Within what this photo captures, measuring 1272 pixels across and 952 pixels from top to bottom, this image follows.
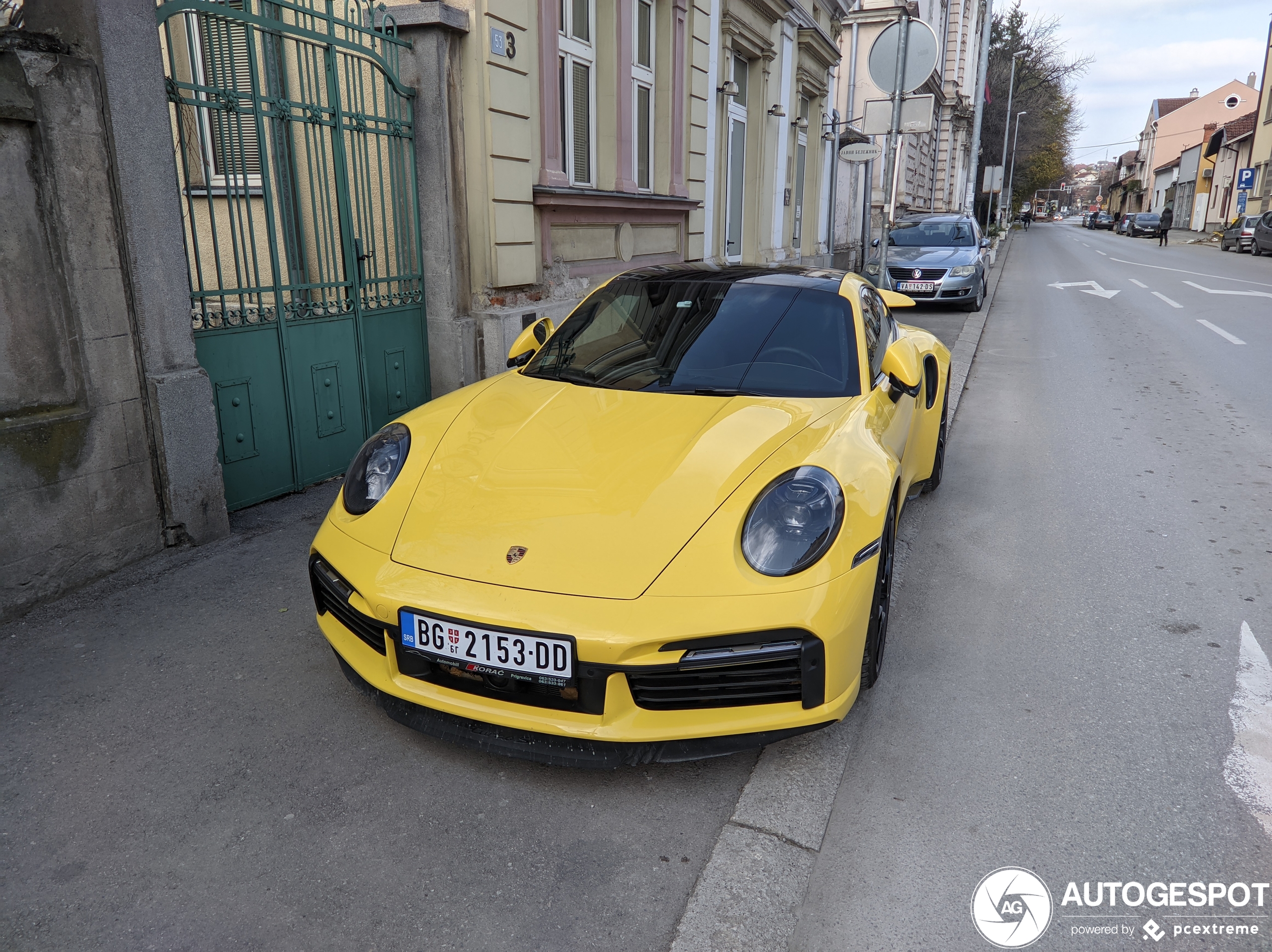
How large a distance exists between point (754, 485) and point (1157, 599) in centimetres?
223

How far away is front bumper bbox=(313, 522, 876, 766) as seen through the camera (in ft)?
7.45

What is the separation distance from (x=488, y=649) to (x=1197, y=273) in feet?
79.9

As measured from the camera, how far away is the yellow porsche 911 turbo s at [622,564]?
2305 millimetres

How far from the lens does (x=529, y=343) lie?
4.25m

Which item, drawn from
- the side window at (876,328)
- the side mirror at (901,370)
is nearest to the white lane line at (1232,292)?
the side window at (876,328)

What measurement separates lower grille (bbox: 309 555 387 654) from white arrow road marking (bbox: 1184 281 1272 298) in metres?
18.2

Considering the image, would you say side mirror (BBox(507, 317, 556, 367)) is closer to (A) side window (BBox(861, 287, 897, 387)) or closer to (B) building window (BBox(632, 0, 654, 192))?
(A) side window (BBox(861, 287, 897, 387))

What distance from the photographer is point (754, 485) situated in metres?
2.65

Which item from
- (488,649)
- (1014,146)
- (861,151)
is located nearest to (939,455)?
(488,649)

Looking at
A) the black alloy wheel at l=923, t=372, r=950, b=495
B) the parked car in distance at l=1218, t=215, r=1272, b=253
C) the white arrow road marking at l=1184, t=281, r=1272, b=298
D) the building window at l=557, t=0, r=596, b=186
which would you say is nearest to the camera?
the black alloy wheel at l=923, t=372, r=950, b=495

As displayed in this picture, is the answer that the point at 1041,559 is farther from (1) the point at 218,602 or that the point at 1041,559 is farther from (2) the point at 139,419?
(2) the point at 139,419

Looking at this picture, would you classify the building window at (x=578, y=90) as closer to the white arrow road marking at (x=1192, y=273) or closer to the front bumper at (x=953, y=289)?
the front bumper at (x=953, y=289)

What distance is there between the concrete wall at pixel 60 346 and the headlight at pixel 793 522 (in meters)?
2.83

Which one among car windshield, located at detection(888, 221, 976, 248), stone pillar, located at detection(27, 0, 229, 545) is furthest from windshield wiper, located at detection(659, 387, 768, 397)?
car windshield, located at detection(888, 221, 976, 248)
